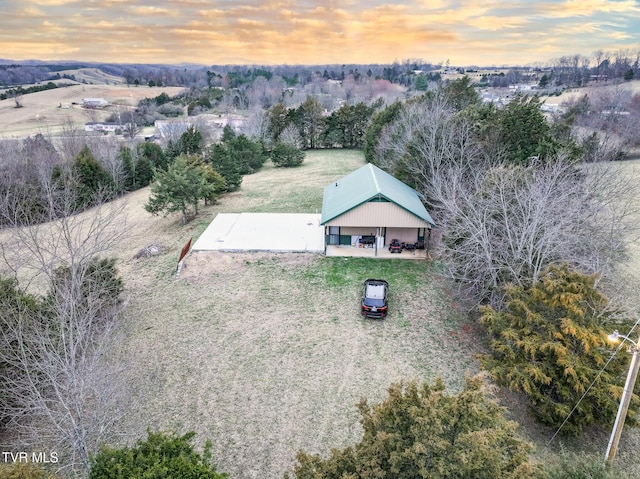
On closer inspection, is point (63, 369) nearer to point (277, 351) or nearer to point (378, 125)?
point (277, 351)

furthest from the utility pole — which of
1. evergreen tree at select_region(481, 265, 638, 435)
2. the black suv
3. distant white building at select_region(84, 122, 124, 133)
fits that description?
distant white building at select_region(84, 122, 124, 133)

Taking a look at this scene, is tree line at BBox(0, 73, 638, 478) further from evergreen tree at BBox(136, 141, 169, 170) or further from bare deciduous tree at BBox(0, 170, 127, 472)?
evergreen tree at BBox(136, 141, 169, 170)

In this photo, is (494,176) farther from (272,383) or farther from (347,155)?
(347,155)

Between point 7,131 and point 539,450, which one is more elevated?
point 7,131

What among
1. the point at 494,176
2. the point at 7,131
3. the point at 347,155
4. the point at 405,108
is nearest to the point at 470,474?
the point at 494,176

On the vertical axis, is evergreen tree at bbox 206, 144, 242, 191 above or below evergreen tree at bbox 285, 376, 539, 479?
above

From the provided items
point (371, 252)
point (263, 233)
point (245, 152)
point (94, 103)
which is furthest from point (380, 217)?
point (94, 103)
